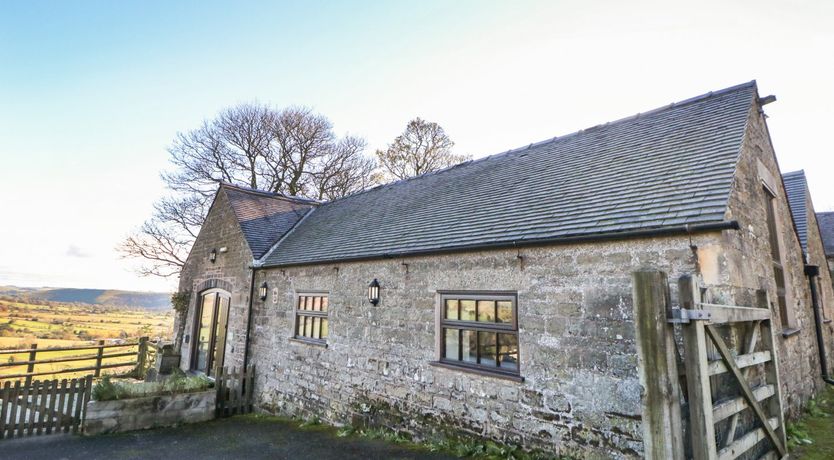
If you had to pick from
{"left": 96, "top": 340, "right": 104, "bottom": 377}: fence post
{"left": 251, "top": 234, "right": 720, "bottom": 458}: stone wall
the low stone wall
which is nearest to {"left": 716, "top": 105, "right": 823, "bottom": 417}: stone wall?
{"left": 251, "top": 234, "right": 720, "bottom": 458}: stone wall

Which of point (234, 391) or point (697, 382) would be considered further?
point (234, 391)

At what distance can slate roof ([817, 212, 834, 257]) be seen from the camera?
640 inches

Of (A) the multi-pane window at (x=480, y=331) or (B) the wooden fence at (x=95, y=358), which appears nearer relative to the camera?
(A) the multi-pane window at (x=480, y=331)

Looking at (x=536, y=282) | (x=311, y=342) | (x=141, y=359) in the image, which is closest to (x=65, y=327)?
(x=141, y=359)

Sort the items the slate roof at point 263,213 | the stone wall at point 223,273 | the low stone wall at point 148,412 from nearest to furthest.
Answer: the low stone wall at point 148,412 < the stone wall at point 223,273 < the slate roof at point 263,213

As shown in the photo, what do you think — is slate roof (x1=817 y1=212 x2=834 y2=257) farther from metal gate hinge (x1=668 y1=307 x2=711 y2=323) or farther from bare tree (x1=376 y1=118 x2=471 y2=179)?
metal gate hinge (x1=668 y1=307 x2=711 y2=323)

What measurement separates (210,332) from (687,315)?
490 inches

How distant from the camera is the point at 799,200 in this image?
10.6m

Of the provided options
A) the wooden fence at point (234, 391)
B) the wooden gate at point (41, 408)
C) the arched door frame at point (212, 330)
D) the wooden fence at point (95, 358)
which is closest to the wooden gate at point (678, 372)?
the wooden fence at point (234, 391)

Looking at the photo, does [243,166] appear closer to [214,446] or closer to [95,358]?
[95,358]

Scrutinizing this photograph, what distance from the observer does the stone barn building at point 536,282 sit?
14.5 ft

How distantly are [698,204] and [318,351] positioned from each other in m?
7.34

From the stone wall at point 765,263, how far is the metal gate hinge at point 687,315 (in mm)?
1443

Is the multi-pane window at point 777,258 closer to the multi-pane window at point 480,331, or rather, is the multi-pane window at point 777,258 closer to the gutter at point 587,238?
the gutter at point 587,238
